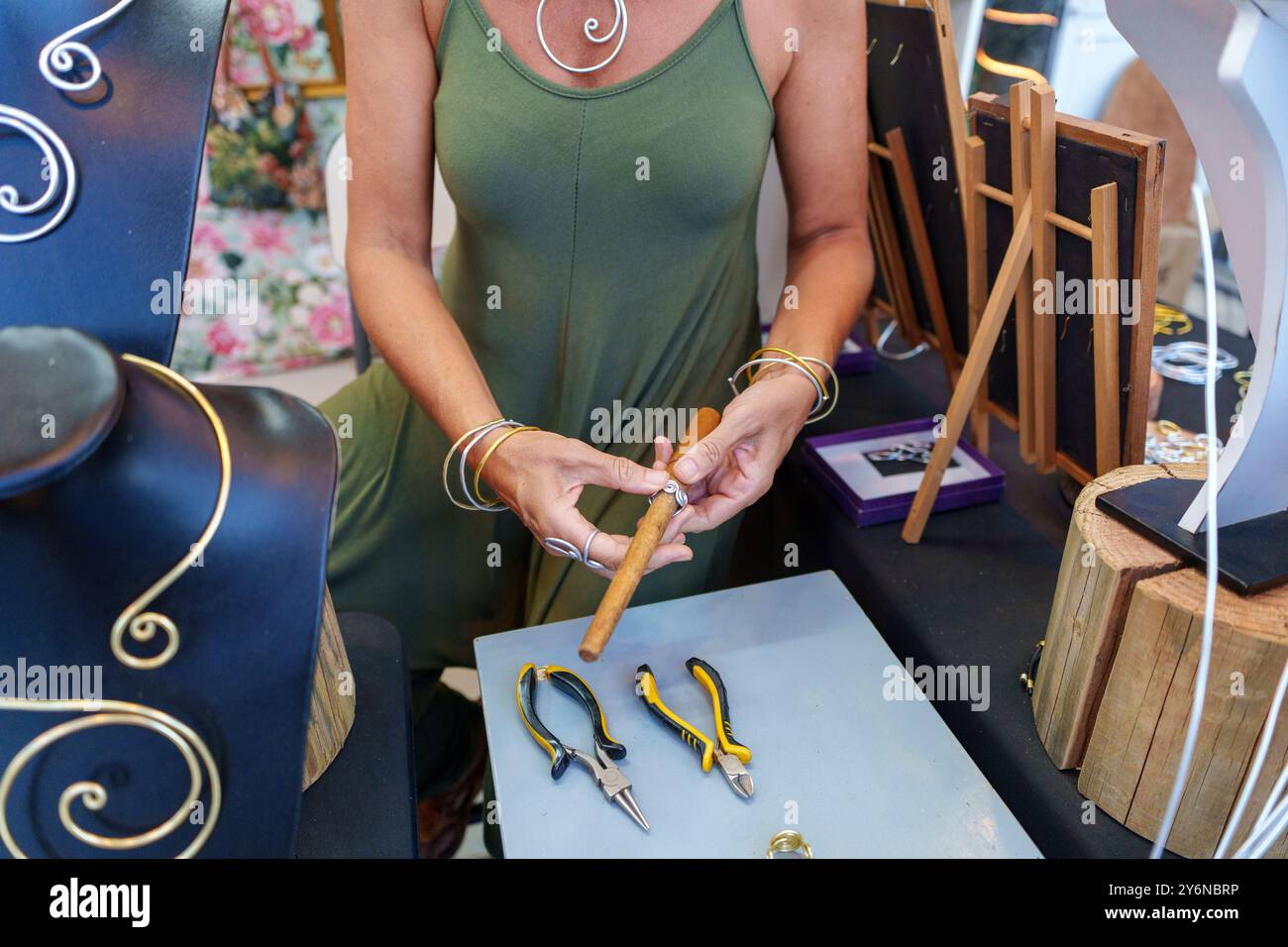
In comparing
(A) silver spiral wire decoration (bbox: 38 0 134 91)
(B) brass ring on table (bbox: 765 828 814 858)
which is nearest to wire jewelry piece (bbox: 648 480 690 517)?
(B) brass ring on table (bbox: 765 828 814 858)

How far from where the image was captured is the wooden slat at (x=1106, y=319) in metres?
0.84

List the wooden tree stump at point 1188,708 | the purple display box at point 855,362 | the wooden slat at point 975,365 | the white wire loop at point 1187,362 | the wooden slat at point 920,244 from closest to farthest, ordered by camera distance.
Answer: the wooden tree stump at point 1188,708
the wooden slat at point 975,365
the wooden slat at point 920,244
the white wire loop at point 1187,362
the purple display box at point 855,362

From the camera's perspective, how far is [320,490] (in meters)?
0.53

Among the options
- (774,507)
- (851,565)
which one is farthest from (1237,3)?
(774,507)

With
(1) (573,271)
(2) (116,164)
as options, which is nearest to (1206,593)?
(1) (573,271)

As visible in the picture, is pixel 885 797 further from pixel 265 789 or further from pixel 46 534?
pixel 46 534

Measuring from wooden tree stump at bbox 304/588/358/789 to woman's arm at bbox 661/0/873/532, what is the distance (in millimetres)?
320

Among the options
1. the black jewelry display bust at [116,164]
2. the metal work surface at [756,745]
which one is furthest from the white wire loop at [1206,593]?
the black jewelry display bust at [116,164]

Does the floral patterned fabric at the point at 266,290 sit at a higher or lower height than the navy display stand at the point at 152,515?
lower

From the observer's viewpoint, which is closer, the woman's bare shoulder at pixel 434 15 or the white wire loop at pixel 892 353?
the woman's bare shoulder at pixel 434 15

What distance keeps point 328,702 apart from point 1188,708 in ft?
2.18

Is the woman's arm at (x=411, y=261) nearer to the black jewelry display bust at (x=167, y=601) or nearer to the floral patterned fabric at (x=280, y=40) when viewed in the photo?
the black jewelry display bust at (x=167, y=601)

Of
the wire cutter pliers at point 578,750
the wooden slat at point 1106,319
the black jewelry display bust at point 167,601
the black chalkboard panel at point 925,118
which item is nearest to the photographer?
the black jewelry display bust at point 167,601

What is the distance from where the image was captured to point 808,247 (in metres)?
1.08
